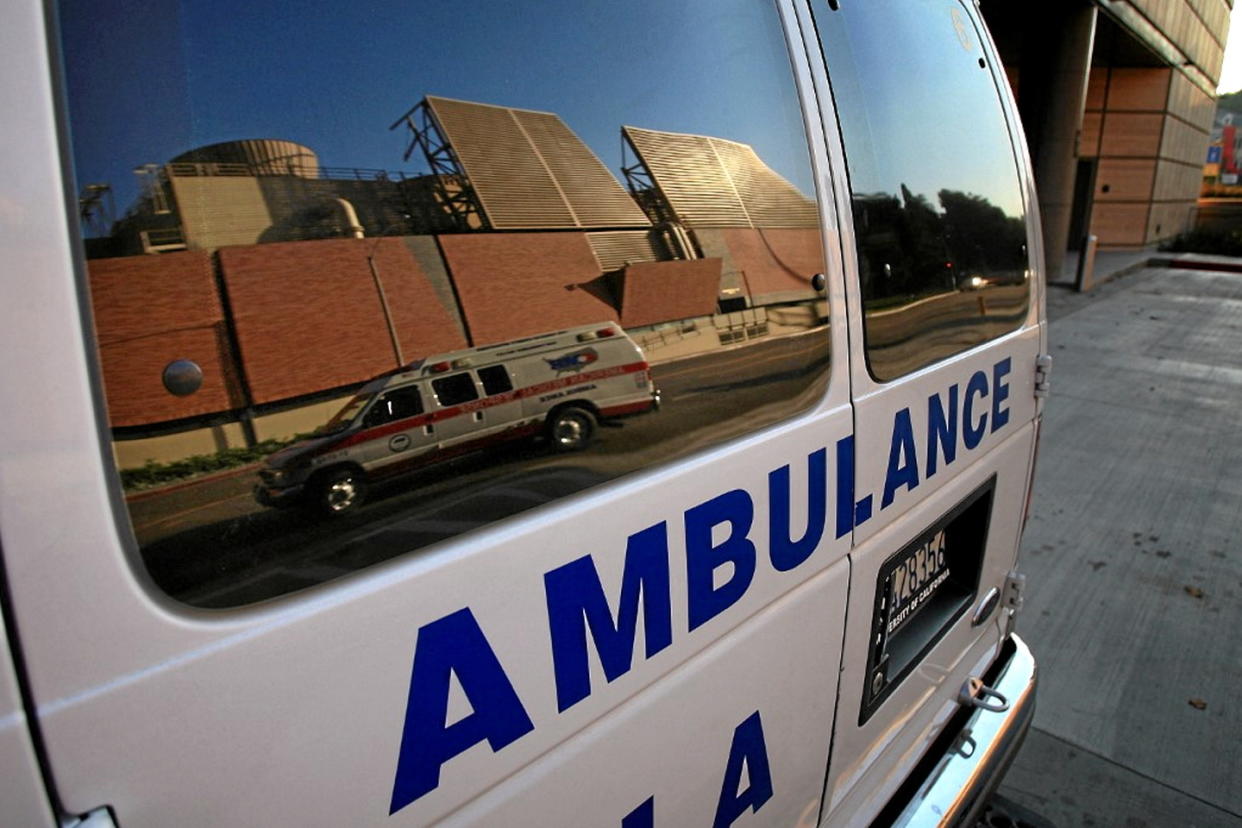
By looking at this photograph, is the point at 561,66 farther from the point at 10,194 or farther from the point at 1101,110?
the point at 1101,110

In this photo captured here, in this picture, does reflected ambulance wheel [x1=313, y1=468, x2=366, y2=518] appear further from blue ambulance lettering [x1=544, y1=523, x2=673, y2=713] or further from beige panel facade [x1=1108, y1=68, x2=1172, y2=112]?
beige panel facade [x1=1108, y1=68, x2=1172, y2=112]

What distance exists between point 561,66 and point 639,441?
0.51 metres

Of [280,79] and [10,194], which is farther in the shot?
[280,79]

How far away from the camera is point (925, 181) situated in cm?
Answer: 162

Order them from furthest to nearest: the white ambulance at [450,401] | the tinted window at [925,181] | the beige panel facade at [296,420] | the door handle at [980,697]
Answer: the door handle at [980,697] → the tinted window at [925,181] → the beige panel facade at [296,420] → the white ambulance at [450,401]

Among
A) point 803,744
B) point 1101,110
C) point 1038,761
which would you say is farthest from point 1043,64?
point 803,744

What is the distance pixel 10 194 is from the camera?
0.57m

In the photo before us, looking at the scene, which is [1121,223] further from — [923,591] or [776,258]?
[776,258]

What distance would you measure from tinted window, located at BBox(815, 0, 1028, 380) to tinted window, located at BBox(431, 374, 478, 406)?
85 centimetres

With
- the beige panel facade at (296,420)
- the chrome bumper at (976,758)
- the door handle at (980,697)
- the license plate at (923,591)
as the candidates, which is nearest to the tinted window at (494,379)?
the beige panel facade at (296,420)

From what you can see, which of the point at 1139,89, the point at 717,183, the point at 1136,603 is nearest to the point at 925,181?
the point at 717,183

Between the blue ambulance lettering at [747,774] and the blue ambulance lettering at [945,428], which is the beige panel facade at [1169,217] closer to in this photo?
the blue ambulance lettering at [945,428]

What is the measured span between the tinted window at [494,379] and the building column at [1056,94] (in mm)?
13565

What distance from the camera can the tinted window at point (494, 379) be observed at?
0.87 meters
